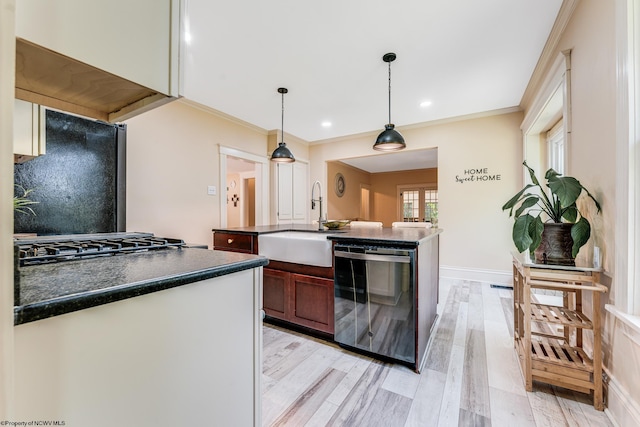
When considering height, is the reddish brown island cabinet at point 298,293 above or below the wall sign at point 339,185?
below

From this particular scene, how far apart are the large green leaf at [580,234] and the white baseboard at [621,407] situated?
0.68 m

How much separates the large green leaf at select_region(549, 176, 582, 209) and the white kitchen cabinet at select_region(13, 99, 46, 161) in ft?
7.83

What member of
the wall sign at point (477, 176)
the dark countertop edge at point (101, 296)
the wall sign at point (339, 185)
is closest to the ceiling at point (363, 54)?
the wall sign at point (477, 176)

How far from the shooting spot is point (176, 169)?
11.7 ft

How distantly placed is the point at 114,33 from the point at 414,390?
79.8 inches

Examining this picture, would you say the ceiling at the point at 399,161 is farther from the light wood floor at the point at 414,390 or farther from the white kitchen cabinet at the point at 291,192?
the light wood floor at the point at 414,390

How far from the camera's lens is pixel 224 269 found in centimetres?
81

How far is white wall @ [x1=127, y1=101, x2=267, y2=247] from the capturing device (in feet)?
10.3

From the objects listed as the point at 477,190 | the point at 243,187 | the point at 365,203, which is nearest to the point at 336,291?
the point at 477,190

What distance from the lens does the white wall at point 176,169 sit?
3141 mm

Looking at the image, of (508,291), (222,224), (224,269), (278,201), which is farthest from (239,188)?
(224,269)

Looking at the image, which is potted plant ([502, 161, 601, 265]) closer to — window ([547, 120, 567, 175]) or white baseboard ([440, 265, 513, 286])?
window ([547, 120, 567, 175])

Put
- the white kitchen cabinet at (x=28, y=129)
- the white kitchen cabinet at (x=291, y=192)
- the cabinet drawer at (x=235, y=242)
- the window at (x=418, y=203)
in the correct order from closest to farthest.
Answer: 1. the white kitchen cabinet at (x=28, y=129)
2. the cabinet drawer at (x=235, y=242)
3. the white kitchen cabinet at (x=291, y=192)
4. the window at (x=418, y=203)

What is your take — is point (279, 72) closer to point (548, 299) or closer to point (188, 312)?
point (188, 312)
